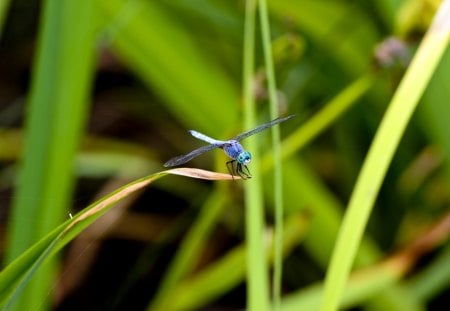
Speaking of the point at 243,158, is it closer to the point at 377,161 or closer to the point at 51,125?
the point at 377,161

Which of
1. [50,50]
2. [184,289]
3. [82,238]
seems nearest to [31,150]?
[50,50]

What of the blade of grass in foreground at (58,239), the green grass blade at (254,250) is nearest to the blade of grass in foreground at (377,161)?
the green grass blade at (254,250)

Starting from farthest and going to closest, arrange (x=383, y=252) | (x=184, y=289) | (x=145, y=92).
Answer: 1. (x=145, y=92)
2. (x=383, y=252)
3. (x=184, y=289)

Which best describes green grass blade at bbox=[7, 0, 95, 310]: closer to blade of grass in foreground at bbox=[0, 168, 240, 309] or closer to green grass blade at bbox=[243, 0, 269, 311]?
green grass blade at bbox=[243, 0, 269, 311]

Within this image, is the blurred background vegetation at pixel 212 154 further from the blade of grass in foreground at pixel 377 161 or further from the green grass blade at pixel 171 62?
the blade of grass in foreground at pixel 377 161

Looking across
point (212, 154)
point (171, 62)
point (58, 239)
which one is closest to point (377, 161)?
point (58, 239)

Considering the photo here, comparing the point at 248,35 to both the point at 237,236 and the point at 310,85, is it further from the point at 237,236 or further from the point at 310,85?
the point at 237,236
